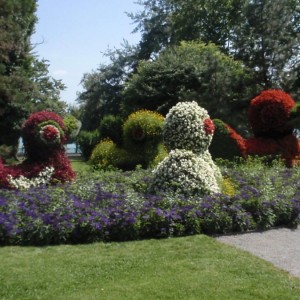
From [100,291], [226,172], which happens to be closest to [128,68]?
[226,172]

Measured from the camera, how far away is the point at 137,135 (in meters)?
15.7

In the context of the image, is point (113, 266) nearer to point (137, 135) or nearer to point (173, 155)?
point (173, 155)

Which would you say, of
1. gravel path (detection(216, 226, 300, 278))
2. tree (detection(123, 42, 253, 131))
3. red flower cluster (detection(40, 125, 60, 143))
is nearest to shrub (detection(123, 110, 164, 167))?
red flower cluster (detection(40, 125, 60, 143))

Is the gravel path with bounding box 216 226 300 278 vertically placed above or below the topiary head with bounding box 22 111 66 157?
below

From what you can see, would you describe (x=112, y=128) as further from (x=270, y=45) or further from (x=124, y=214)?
(x=124, y=214)

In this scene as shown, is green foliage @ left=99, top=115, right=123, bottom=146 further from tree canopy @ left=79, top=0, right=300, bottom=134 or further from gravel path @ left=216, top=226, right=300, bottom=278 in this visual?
gravel path @ left=216, top=226, right=300, bottom=278

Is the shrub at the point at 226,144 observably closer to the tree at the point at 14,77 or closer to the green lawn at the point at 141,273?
the green lawn at the point at 141,273

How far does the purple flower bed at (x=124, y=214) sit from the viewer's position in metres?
7.25

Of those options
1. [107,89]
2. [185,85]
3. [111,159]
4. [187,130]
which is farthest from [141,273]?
[107,89]

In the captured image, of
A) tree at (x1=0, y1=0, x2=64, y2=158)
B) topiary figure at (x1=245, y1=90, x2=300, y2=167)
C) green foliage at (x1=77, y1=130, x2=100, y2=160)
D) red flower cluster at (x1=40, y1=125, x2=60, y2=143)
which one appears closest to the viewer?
red flower cluster at (x1=40, y1=125, x2=60, y2=143)

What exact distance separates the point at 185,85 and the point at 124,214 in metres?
15.3

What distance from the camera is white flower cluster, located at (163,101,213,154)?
32.4 feet

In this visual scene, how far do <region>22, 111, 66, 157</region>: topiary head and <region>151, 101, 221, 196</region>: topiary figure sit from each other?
2.29 m

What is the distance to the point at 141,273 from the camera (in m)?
5.73
